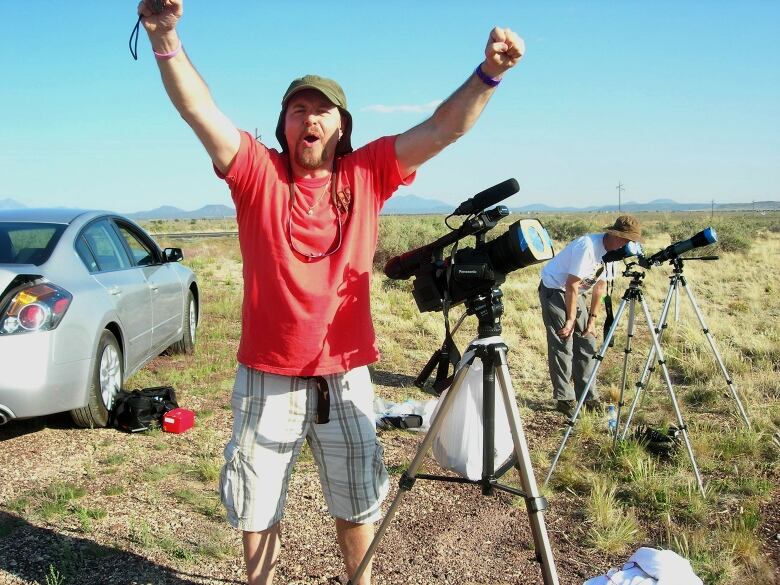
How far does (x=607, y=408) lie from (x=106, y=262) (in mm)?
4328

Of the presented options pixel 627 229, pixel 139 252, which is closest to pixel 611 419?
pixel 627 229

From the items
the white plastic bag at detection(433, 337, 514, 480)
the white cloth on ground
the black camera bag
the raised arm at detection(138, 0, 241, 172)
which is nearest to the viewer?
the raised arm at detection(138, 0, 241, 172)

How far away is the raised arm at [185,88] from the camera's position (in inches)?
79.7

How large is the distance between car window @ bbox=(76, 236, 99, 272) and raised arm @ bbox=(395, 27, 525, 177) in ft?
10.4

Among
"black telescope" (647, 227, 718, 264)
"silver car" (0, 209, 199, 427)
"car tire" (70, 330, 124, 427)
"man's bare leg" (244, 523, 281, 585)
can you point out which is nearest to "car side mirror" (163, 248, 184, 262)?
"silver car" (0, 209, 199, 427)

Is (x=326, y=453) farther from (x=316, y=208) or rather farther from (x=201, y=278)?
(x=201, y=278)

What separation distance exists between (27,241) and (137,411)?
1341 mm

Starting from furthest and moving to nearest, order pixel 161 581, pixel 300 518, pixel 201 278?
1. pixel 201 278
2. pixel 300 518
3. pixel 161 581

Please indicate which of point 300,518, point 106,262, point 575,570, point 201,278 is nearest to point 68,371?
point 106,262

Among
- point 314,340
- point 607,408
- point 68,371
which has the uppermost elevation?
point 314,340

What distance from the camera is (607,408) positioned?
605 centimetres

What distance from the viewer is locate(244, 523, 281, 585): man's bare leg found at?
2.49 m

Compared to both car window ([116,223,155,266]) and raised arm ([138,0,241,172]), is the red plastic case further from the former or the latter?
raised arm ([138,0,241,172])

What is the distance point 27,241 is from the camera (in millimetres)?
4527
